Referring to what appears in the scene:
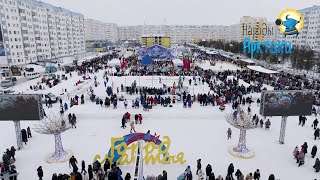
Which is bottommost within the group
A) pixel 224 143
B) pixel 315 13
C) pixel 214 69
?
pixel 224 143

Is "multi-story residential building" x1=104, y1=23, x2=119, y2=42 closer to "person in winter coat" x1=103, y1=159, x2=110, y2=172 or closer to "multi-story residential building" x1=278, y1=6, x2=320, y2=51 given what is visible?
"multi-story residential building" x1=278, y1=6, x2=320, y2=51

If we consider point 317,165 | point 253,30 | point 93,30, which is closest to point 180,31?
point 93,30

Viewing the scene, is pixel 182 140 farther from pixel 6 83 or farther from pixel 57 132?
pixel 6 83

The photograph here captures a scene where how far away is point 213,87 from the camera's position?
2770 cm

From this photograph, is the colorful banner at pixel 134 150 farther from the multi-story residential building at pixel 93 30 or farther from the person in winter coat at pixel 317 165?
the multi-story residential building at pixel 93 30

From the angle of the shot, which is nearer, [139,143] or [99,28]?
[139,143]

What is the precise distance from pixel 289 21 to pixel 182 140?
138ft

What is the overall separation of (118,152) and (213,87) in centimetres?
1780

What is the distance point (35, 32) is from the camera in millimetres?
60688

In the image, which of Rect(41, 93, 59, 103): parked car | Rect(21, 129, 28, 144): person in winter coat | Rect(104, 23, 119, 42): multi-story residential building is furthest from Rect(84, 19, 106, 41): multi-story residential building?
Rect(21, 129, 28, 144): person in winter coat

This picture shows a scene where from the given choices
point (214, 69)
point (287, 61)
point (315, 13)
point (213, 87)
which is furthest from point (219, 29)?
point (213, 87)

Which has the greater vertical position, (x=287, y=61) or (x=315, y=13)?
(x=315, y=13)

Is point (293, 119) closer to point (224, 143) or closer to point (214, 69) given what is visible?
point (224, 143)

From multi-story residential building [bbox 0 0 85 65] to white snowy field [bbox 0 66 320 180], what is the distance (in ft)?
116
